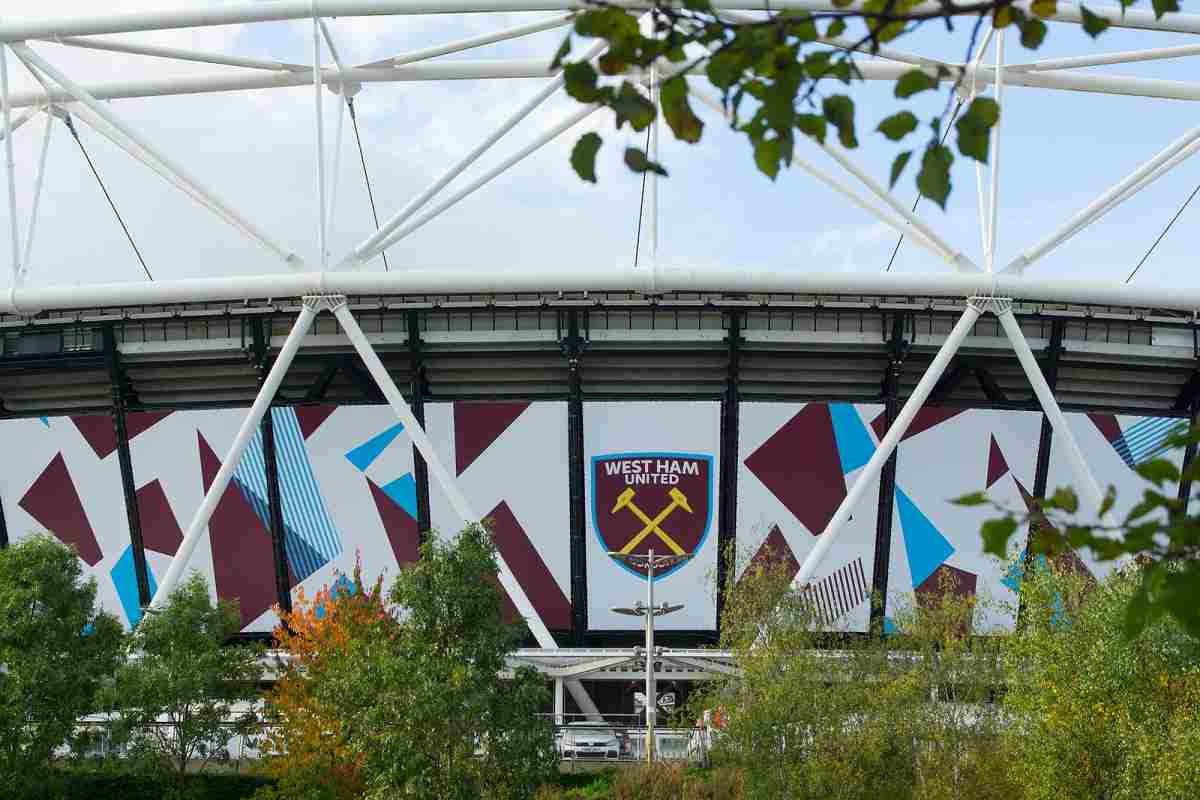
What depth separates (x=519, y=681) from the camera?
23.7 m

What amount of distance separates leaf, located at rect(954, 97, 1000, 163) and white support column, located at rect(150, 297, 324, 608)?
2574cm

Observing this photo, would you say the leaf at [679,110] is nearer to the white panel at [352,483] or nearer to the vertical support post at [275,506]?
the white panel at [352,483]

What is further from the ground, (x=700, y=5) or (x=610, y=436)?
(x=610, y=436)

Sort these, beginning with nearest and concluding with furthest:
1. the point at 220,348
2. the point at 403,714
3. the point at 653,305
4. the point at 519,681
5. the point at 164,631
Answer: the point at 403,714 → the point at 519,681 → the point at 164,631 → the point at 653,305 → the point at 220,348

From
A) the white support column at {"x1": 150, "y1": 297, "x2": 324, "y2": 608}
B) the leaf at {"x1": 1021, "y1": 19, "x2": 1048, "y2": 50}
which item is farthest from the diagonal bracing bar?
the leaf at {"x1": 1021, "y1": 19, "x2": 1048, "y2": 50}

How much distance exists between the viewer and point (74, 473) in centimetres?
3572

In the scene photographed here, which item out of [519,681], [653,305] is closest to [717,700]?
[519,681]

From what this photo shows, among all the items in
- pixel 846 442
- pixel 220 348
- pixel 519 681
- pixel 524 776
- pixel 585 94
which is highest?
pixel 220 348

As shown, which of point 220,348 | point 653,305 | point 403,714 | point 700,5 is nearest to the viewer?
A: point 700,5

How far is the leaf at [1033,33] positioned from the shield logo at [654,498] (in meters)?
28.8

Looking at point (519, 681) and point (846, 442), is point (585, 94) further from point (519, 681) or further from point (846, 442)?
point (846, 442)

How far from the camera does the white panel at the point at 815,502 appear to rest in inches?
1339

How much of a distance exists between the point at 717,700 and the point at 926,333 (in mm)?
12202

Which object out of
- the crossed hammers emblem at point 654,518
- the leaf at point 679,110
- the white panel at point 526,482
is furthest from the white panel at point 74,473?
the leaf at point 679,110
